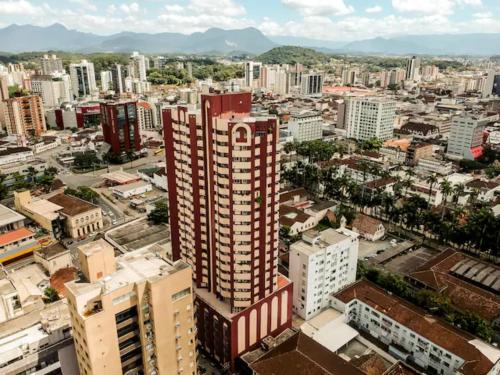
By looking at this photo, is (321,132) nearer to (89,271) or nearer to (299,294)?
(299,294)

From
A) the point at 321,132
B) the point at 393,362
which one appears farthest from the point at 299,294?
the point at 321,132

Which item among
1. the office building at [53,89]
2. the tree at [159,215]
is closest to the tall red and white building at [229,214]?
the tree at [159,215]

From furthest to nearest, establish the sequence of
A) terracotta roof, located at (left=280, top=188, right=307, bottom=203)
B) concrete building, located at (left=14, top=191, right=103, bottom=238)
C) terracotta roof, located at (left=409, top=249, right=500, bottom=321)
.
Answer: terracotta roof, located at (left=280, top=188, right=307, bottom=203) < concrete building, located at (left=14, top=191, right=103, bottom=238) < terracotta roof, located at (left=409, top=249, right=500, bottom=321)

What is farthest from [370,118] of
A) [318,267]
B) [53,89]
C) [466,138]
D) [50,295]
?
[53,89]

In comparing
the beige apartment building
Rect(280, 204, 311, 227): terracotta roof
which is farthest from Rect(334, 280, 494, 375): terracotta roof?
the beige apartment building

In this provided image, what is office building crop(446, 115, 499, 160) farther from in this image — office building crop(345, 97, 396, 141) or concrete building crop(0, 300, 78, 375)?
concrete building crop(0, 300, 78, 375)

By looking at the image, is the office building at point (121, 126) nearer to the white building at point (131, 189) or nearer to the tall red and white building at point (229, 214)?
the white building at point (131, 189)
